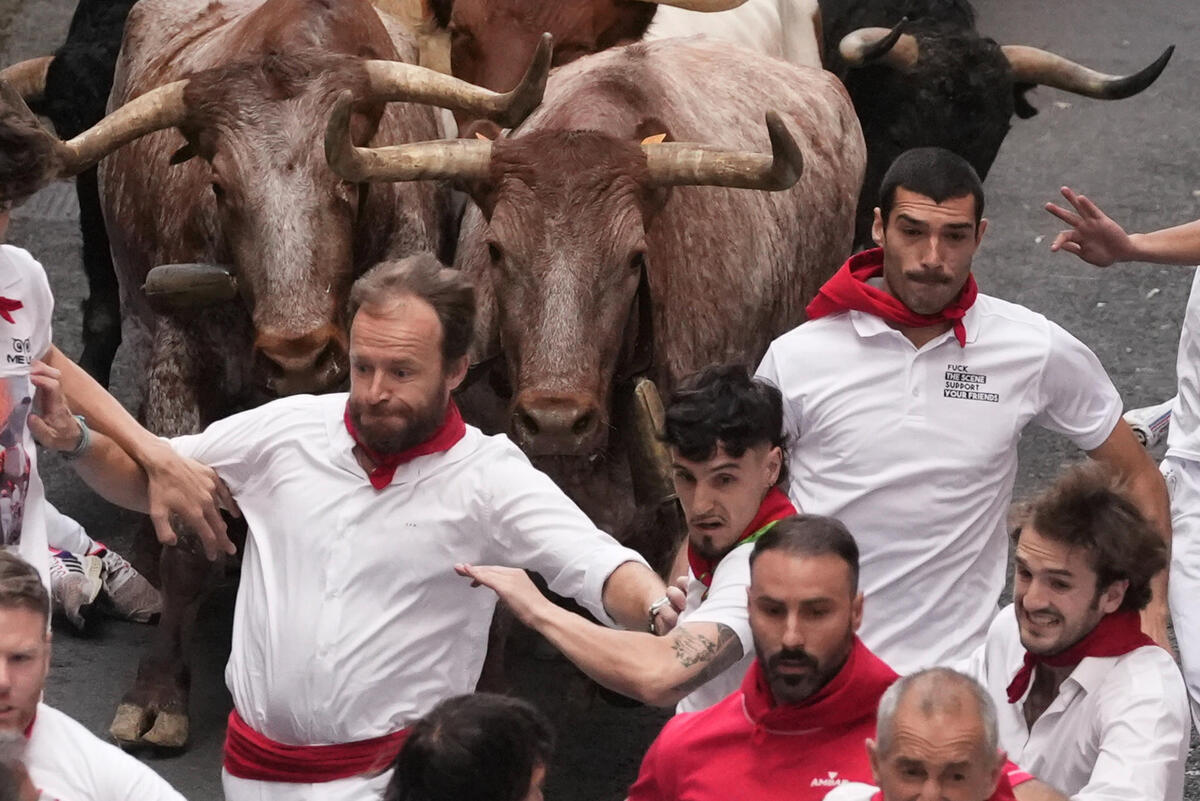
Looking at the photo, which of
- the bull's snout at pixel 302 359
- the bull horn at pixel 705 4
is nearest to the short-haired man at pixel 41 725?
the bull's snout at pixel 302 359

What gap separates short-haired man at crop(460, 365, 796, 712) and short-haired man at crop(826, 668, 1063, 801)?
0.69 m

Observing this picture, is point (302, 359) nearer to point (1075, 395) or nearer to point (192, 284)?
point (192, 284)

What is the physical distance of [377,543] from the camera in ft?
16.2

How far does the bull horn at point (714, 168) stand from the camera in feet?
22.6

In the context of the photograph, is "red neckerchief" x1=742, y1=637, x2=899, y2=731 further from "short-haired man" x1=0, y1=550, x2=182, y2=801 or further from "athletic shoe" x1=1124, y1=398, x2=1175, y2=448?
"athletic shoe" x1=1124, y1=398, x2=1175, y2=448

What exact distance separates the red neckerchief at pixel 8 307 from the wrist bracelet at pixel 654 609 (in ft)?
5.16

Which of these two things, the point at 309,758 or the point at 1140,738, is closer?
the point at 1140,738

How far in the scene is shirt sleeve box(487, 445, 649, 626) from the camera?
15.6ft

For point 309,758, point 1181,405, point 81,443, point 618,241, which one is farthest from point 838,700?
point 618,241

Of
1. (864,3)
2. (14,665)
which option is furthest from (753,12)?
(14,665)

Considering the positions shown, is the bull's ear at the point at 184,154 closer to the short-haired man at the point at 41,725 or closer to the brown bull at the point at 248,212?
the brown bull at the point at 248,212

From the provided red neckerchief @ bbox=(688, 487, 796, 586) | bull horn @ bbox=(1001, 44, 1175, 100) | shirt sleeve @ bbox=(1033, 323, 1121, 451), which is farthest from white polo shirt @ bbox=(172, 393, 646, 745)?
bull horn @ bbox=(1001, 44, 1175, 100)

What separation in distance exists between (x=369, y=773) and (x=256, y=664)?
378mm

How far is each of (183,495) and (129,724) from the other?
2.33 metres
